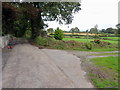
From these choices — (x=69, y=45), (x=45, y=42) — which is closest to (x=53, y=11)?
(x=45, y=42)

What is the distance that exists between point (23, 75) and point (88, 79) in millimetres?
2641

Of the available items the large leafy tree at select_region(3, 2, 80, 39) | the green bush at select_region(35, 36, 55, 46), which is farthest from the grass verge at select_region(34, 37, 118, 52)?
the large leafy tree at select_region(3, 2, 80, 39)

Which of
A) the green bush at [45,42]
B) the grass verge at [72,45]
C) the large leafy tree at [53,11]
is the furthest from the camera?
the large leafy tree at [53,11]

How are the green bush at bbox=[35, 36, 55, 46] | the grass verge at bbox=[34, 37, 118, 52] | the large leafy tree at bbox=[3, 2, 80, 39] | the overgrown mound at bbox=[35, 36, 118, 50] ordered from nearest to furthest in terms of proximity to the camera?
the grass verge at bbox=[34, 37, 118, 52] → the overgrown mound at bbox=[35, 36, 118, 50] → the green bush at bbox=[35, 36, 55, 46] → the large leafy tree at bbox=[3, 2, 80, 39]

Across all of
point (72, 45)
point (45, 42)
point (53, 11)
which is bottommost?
point (72, 45)

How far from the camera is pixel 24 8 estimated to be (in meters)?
15.0

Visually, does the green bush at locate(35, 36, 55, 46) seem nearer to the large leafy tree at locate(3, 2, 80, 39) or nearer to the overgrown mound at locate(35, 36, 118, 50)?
the overgrown mound at locate(35, 36, 118, 50)

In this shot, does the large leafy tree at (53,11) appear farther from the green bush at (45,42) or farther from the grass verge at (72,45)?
the grass verge at (72,45)

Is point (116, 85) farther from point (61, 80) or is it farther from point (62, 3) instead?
point (62, 3)

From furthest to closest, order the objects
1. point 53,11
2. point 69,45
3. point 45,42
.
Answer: point 53,11, point 45,42, point 69,45

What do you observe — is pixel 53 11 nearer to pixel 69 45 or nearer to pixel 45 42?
pixel 45 42

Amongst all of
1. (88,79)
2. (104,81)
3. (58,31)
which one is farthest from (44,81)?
(58,31)

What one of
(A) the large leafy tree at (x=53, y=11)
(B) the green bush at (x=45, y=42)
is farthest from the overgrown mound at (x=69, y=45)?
(A) the large leafy tree at (x=53, y=11)

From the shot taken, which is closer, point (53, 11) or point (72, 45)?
point (72, 45)
